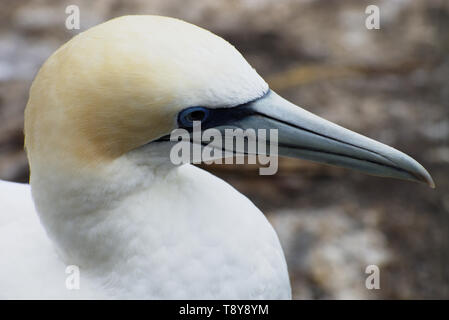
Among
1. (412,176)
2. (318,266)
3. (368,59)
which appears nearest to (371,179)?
(318,266)

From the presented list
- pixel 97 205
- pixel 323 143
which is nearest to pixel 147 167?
pixel 97 205

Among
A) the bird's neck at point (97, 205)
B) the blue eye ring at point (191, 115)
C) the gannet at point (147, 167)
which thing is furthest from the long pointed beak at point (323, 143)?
the bird's neck at point (97, 205)

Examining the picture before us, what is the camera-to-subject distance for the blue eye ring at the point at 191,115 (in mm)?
1622

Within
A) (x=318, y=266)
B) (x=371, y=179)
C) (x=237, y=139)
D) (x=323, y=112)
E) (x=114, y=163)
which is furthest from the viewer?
(x=323, y=112)

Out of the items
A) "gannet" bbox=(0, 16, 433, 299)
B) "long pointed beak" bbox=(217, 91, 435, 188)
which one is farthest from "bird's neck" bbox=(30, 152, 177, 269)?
"long pointed beak" bbox=(217, 91, 435, 188)

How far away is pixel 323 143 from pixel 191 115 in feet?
1.29

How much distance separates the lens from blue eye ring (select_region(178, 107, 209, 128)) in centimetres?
162

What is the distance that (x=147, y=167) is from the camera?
1.75 meters

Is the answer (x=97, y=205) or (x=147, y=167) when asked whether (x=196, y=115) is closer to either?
(x=147, y=167)

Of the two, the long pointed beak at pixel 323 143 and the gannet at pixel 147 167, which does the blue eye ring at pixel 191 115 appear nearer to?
the gannet at pixel 147 167

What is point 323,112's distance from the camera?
4.00m

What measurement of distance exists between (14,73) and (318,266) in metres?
2.43

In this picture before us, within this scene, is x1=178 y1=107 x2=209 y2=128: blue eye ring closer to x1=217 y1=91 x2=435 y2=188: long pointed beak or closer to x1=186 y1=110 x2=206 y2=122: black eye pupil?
x1=186 y1=110 x2=206 y2=122: black eye pupil

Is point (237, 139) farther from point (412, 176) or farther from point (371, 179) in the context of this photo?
point (371, 179)
